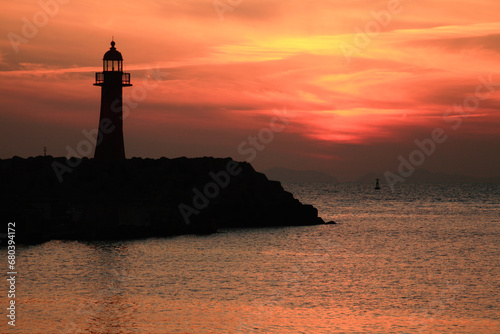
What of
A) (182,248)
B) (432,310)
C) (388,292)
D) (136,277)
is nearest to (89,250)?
(182,248)

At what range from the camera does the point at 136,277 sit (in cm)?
2166

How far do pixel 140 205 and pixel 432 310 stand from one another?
20.1 m

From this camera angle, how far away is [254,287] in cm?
2003

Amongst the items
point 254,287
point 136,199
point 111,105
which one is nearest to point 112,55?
point 111,105

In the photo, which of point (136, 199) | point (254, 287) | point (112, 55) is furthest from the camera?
point (112, 55)

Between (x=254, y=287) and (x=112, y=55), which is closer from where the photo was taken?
(x=254, y=287)

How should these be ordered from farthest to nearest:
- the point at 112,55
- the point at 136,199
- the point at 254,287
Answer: the point at 112,55 < the point at 136,199 < the point at 254,287

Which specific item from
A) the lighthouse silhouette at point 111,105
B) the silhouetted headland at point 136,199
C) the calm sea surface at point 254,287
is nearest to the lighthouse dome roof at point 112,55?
the lighthouse silhouette at point 111,105

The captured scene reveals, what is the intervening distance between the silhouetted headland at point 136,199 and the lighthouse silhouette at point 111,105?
1172mm

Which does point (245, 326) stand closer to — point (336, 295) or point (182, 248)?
point (336, 295)

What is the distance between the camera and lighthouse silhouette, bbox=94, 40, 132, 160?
38.3 meters

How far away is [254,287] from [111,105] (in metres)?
21.9

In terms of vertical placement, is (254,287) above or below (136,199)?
below

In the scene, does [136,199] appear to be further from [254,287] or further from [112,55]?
[254,287]
